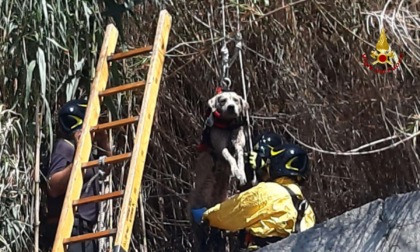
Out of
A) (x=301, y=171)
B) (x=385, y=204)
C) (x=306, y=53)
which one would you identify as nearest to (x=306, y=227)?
(x=301, y=171)

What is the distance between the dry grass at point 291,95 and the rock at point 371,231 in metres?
0.82

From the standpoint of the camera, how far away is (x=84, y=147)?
15.4 feet

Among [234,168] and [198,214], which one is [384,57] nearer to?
[234,168]

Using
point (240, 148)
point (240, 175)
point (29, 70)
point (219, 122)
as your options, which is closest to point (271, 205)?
point (240, 175)

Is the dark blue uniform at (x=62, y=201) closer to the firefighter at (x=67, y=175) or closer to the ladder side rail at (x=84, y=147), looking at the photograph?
the firefighter at (x=67, y=175)

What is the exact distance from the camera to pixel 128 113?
5.94 metres

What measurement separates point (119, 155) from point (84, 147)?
0.58ft

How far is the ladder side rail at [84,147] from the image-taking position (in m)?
4.47

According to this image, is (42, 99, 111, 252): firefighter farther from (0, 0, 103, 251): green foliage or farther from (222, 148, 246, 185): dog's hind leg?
(222, 148, 246, 185): dog's hind leg

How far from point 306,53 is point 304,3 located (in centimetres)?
27

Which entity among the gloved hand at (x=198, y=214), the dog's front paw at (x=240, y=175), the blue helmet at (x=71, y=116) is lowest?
the gloved hand at (x=198, y=214)

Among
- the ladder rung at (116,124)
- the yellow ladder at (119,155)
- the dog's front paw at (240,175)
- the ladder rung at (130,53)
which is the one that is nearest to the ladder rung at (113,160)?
the yellow ladder at (119,155)

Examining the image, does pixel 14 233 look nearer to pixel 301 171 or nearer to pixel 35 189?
pixel 35 189

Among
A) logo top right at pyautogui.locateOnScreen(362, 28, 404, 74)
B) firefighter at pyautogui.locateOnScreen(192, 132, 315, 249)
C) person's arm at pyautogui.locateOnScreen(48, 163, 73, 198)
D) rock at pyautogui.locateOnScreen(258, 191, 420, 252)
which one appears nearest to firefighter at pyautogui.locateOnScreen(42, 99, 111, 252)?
person's arm at pyautogui.locateOnScreen(48, 163, 73, 198)
